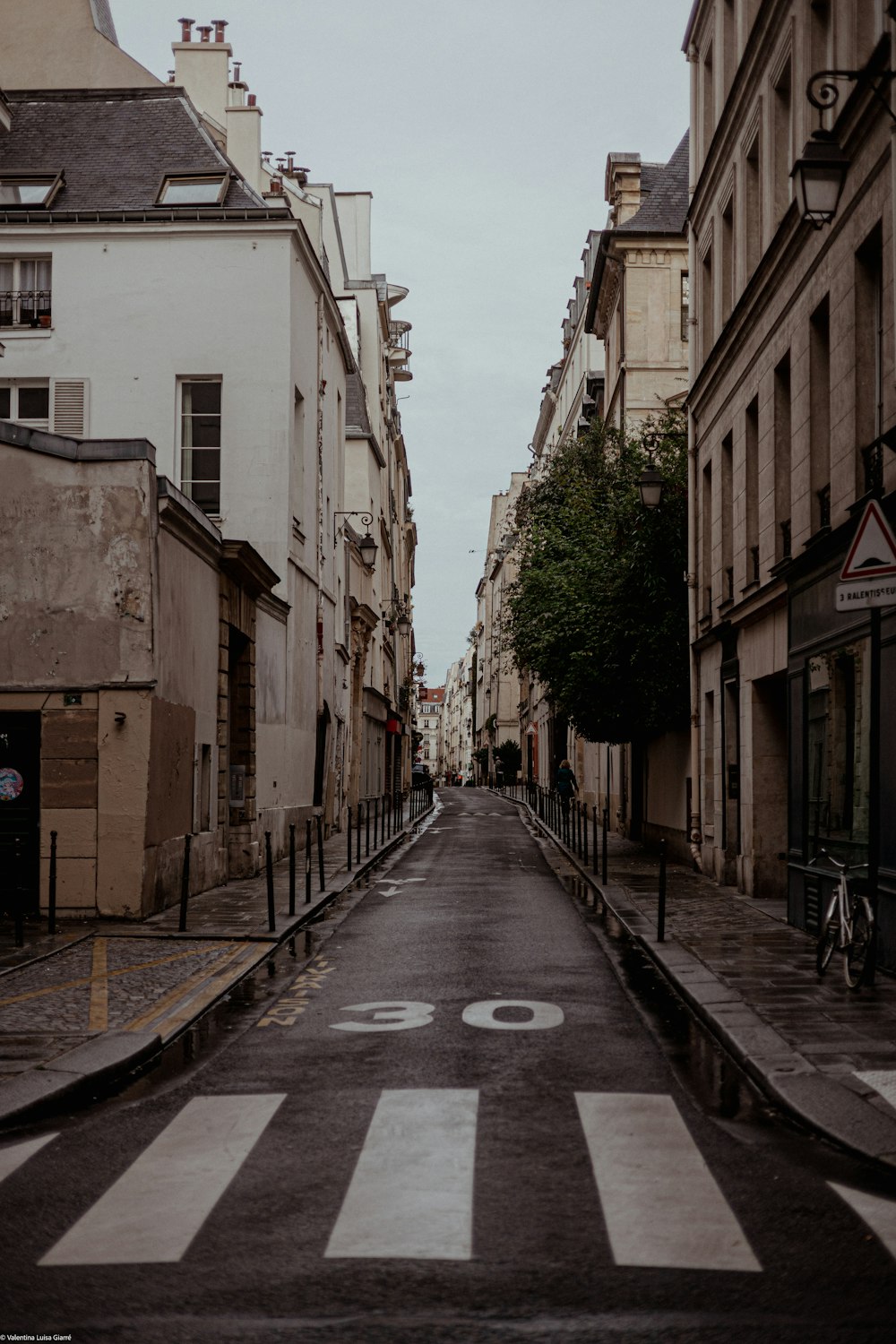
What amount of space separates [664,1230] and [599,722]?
24.2 m

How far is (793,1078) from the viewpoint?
749 cm

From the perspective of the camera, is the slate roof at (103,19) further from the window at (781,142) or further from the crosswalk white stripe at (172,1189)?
the crosswalk white stripe at (172,1189)

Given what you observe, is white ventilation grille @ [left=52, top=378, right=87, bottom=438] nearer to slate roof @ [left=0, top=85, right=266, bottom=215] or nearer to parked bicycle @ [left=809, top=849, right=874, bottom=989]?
slate roof @ [left=0, top=85, right=266, bottom=215]

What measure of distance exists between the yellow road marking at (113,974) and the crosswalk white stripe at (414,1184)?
13.3 ft

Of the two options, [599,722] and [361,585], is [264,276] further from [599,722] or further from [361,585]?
[361,585]

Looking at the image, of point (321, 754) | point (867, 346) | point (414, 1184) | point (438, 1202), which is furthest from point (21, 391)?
point (438, 1202)

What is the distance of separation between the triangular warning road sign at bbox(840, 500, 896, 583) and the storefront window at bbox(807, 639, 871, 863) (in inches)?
111

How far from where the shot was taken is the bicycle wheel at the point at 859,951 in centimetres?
1037

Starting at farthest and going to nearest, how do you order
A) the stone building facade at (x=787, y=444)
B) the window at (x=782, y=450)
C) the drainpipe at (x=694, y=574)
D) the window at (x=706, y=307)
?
the drainpipe at (x=694, y=574) < the window at (x=706, y=307) < the window at (x=782, y=450) < the stone building facade at (x=787, y=444)

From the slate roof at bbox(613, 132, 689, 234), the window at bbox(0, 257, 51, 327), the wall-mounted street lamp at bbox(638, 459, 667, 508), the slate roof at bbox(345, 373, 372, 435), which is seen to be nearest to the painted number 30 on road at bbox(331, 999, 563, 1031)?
the wall-mounted street lamp at bbox(638, 459, 667, 508)

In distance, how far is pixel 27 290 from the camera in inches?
1024

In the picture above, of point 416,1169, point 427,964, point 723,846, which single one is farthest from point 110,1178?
point 723,846

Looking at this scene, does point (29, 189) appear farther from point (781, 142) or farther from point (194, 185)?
point (781, 142)

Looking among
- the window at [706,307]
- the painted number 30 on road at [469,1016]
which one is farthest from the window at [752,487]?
the painted number 30 on road at [469,1016]
